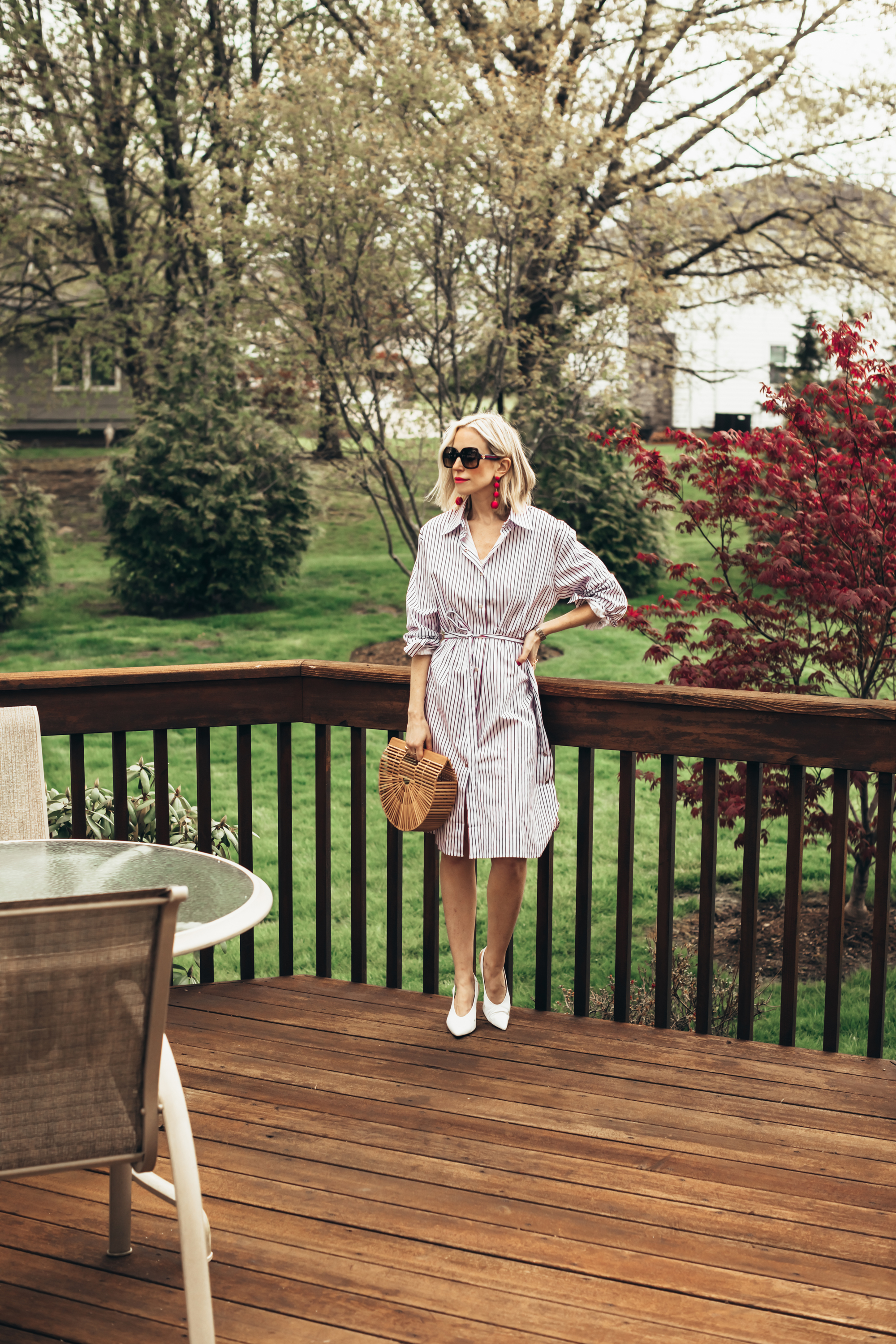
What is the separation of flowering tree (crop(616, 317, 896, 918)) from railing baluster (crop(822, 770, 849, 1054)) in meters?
0.99

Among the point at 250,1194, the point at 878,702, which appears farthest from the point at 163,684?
the point at 878,702

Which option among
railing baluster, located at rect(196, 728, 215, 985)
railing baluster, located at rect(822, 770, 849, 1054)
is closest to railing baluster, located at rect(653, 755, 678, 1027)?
railing baluster, located at rect(822, 770, 849, 1054)

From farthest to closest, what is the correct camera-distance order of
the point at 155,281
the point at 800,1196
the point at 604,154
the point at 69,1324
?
the point at 155,281, the point at 604,154, the point at 800,1196, the point at 69,1324

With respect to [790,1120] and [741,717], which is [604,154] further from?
[790,1120]

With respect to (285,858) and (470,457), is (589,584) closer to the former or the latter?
(470,457)

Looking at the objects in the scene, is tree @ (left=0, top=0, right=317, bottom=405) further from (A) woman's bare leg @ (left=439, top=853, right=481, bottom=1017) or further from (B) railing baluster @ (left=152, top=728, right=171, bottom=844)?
(A) woman's bare leg @ (left=439, top=853, right=481, bottom=1017)

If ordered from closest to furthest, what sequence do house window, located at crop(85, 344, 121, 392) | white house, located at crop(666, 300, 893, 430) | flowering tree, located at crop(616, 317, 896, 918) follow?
1. flowering tree, located at crop(616, 317, 896, 918)
2. house window, located at crop(85, 344, 121, 392)
3. white house, located at crop(666, 300, 893, 430)

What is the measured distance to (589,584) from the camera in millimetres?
2910

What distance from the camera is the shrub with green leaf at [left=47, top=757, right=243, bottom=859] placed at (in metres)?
4.01

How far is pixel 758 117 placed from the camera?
36.9ft

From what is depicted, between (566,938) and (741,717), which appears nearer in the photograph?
(741,717)

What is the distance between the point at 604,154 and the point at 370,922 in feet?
22.6

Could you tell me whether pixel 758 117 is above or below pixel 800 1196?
above

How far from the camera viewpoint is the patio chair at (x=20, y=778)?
2561 mm
